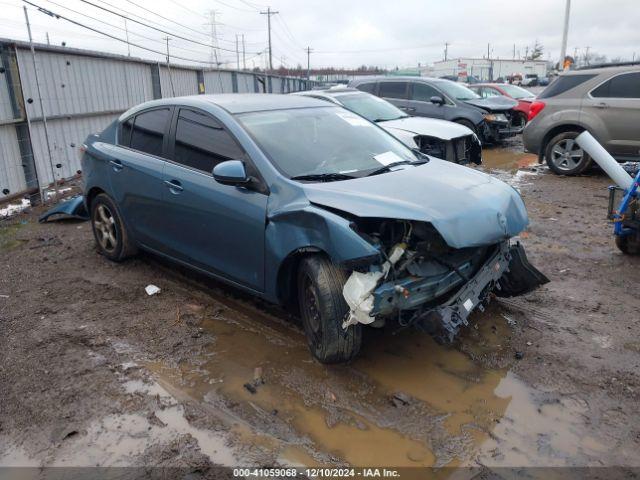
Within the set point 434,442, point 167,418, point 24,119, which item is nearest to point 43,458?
point 167,418

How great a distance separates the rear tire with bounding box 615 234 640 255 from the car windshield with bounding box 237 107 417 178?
2543 mm

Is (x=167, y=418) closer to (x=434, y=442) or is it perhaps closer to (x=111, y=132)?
(x=434, y=442)

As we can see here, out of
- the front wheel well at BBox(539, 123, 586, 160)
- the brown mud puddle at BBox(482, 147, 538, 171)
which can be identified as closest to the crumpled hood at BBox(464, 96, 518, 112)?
the brown mud puddle at BBox(482, 147, 538, 171)

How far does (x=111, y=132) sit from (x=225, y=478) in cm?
397

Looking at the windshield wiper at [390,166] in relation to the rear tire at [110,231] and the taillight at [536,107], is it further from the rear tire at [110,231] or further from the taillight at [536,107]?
the taillight at [536,107]

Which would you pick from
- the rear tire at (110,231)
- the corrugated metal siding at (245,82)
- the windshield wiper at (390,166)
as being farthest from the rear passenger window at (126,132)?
the corrugated metal siding at (245,82)

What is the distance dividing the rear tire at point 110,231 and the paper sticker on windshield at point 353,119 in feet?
7.78

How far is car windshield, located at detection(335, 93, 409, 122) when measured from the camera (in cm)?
960

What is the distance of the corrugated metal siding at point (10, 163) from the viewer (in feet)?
25.3

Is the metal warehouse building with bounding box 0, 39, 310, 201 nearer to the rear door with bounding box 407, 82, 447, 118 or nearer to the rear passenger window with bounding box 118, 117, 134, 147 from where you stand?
the rear passenger window with bounding box 118, 117, 134, 147

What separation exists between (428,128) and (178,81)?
30.0 feet

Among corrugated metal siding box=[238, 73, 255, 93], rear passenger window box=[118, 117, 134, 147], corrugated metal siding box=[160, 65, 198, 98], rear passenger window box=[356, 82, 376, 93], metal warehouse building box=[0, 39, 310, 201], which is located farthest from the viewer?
corrugated metal siding box=[238, 73, 255, 93]

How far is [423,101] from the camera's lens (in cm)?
1312

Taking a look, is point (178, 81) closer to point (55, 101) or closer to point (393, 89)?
point (393, 89)
